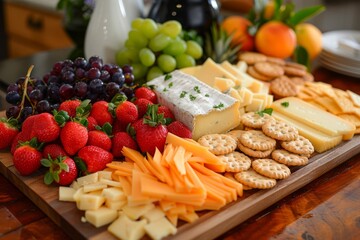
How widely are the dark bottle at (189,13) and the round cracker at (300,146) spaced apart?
0.73 metres

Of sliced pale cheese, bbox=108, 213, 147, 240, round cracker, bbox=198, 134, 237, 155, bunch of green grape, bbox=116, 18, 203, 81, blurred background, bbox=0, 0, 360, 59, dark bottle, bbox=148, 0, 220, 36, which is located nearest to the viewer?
sliced pale cheese, bbox=108, 213, 147, 240

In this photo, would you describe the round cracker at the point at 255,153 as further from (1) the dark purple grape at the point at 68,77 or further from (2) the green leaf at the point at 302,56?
(2) the green leaf at the point at 302,56

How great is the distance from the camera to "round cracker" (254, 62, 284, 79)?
154cm

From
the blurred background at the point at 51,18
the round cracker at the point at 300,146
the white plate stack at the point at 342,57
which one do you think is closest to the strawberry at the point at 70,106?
the round cracker at the point at 300,146

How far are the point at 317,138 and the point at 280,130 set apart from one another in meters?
0.12

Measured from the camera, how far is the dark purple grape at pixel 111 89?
3.93 feet

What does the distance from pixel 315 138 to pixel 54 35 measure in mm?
2122

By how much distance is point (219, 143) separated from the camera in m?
1.07

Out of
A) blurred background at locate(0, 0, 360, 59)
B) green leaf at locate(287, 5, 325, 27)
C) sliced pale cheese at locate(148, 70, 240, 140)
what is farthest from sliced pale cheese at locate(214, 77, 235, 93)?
blurred background at locate(0, 0, 360, 59)

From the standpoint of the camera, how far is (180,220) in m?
0.89

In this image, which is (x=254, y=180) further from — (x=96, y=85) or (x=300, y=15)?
(x=300, y=15)

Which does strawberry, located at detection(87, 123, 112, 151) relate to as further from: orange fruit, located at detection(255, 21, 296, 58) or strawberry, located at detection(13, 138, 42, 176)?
orange fruit, located at detection(255, 21, 296, 58)

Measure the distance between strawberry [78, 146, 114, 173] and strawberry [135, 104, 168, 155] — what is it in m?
0.09

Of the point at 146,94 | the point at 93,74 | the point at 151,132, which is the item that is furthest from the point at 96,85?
the point at 151,132
